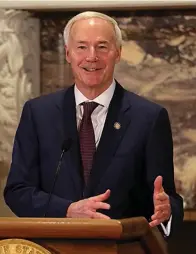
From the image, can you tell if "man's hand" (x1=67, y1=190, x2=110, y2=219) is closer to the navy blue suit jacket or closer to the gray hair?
the navy blue suit jacket

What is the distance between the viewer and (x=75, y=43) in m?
1.69

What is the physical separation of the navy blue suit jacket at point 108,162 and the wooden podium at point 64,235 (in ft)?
1.14

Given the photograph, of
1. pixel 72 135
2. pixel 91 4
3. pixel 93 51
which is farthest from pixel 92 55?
pixel 91 4

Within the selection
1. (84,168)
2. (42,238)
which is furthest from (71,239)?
(84,168)

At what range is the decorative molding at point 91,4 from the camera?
2.77 metres

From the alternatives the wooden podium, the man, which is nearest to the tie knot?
the man

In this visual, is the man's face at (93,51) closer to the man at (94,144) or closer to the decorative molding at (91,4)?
the man at (94,144)

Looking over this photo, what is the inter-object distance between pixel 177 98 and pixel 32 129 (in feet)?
4.41

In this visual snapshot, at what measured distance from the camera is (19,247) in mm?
1200

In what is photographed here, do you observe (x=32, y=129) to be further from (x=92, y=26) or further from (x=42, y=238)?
(x=42, y=238)

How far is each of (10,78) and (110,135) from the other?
1.34m

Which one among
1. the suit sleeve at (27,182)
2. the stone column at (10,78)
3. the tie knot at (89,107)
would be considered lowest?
the stone column at (10,78)

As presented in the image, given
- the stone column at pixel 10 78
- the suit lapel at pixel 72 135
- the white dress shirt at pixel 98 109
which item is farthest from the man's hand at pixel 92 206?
the stone column at pixel 10 78

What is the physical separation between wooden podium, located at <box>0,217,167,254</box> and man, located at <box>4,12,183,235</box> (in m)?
0.32
